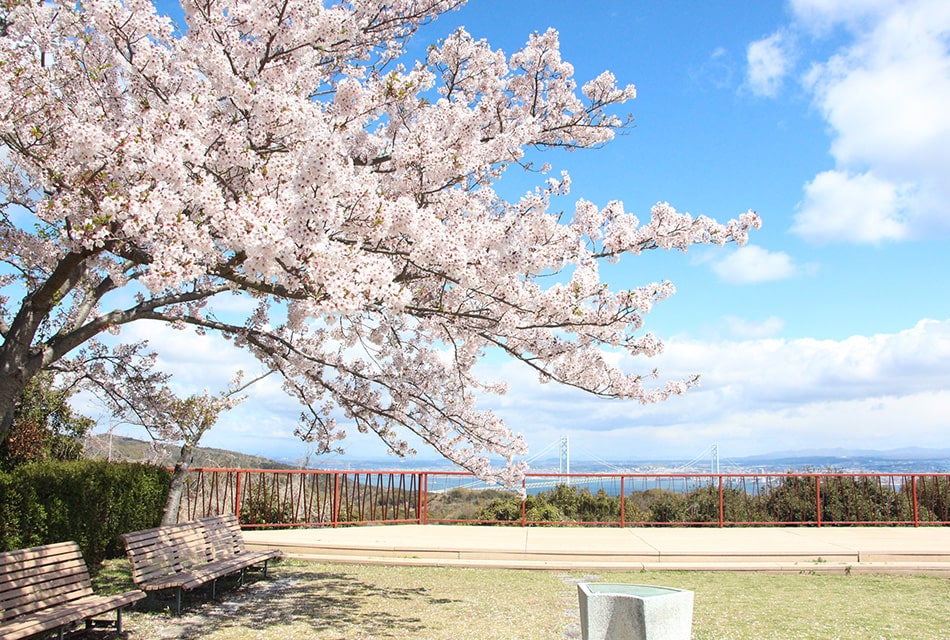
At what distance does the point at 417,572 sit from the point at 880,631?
5367mm

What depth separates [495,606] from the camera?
25.4 feet

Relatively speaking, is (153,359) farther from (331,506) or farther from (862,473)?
(862,473)

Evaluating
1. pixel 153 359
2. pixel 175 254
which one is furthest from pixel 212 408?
pixel 175 254

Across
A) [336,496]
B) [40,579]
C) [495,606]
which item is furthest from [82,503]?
[495,606]

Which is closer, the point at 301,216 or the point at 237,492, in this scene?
the point at 301,216

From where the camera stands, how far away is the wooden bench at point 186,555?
7.27 meters

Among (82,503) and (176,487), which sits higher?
(176,487)

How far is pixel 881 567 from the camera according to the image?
990 centimetres

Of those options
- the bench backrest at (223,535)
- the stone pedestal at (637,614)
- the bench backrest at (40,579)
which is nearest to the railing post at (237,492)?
→ the bench backrest at (223,535)

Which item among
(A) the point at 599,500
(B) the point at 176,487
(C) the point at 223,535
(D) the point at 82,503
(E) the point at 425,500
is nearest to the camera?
(C) the point at 223,535

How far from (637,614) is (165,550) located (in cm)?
529

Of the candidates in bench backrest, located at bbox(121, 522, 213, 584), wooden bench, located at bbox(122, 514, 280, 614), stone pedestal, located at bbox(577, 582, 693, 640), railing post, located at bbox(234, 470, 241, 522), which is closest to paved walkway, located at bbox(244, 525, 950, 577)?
railing post, located at bbox(234, 470, 241, 522)

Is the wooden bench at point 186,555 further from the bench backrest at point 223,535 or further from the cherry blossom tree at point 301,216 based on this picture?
the cherry blossom tree at point 301,216

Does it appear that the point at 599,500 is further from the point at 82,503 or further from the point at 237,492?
the point at 82,503
